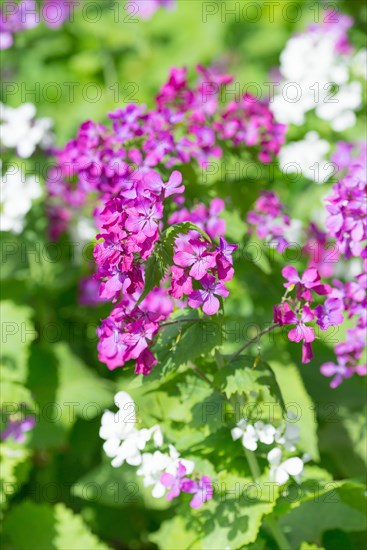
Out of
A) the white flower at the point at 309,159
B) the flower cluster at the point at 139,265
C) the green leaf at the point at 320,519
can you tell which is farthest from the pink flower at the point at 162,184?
the white flower at the point at 309,159

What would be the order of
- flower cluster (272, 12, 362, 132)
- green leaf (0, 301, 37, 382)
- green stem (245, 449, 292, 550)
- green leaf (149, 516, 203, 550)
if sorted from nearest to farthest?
green stem (245, 449, 292, 550) → green leaf (149, 516, 203, 550) → green leaf (0, 301, 37, 382) → flower cluster (272, 12, 362, 132)

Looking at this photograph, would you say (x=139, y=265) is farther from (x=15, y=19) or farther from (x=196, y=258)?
(x=15, y=19)

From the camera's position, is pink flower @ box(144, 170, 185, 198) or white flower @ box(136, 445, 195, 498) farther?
white flower @ box(136, 445, 195, 498)

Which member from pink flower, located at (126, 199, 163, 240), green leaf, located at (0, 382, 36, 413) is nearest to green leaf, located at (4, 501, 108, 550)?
green leaf, located at (0, 382, 36, 413)

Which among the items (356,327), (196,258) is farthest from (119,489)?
(196,258)

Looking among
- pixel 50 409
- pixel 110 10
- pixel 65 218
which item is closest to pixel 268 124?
pixel 65 218

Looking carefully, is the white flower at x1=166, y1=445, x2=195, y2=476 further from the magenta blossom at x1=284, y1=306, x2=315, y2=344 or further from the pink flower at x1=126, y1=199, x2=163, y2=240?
the pink flower at x1=126, y1=199, x2=163, y2=240
